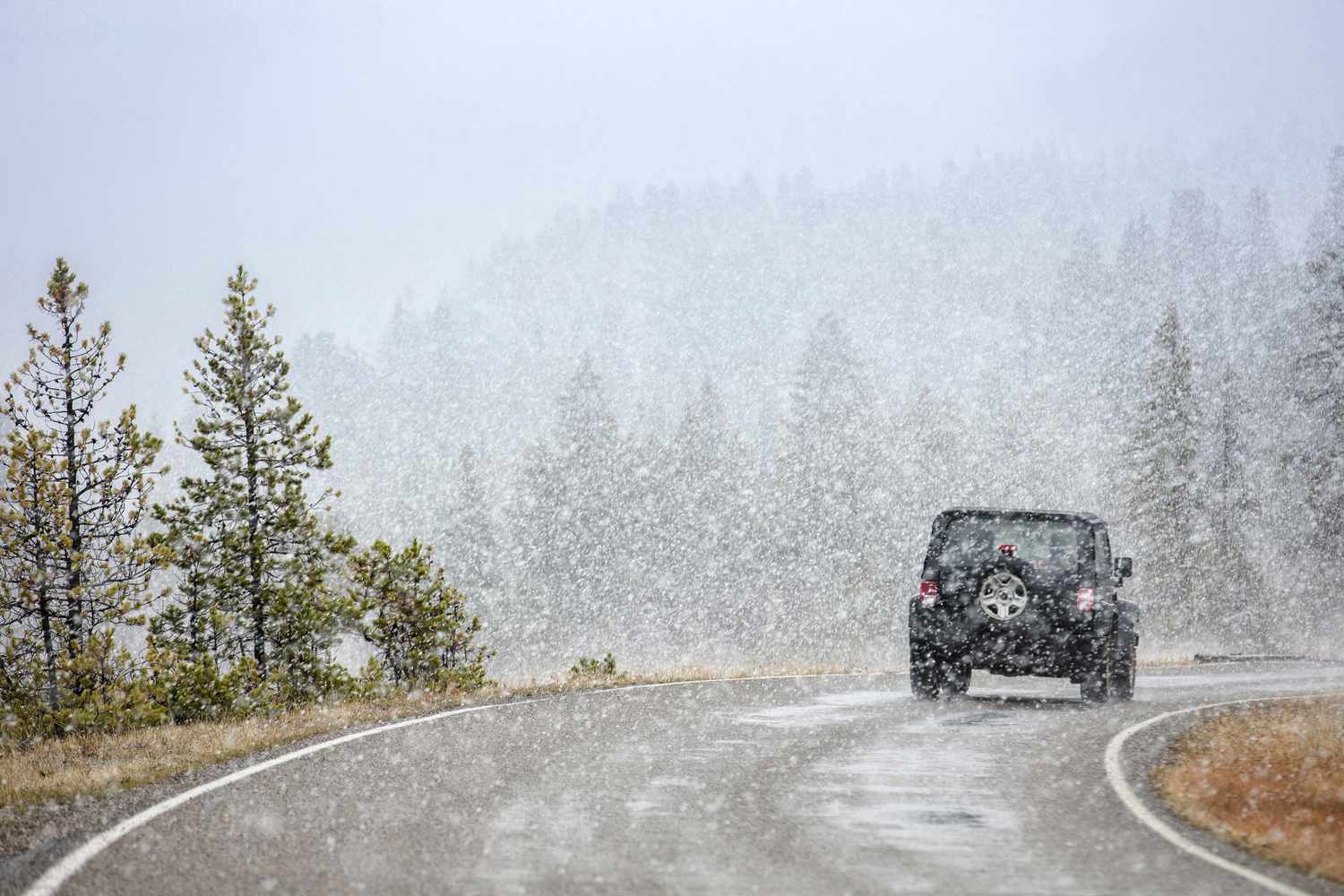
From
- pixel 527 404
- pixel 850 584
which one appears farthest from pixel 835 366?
pixel 527 404

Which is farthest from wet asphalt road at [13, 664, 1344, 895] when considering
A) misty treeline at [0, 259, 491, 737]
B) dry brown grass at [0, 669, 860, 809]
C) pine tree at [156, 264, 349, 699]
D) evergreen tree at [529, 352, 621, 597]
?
evergreen tree at [529, 352, 621, 597]

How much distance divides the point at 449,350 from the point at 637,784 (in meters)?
147

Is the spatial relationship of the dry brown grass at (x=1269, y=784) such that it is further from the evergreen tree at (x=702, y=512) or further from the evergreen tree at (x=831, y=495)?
the evergreen tree at (x=702, y=512)

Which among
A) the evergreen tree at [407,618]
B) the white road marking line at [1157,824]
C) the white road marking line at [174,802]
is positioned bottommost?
the white road marking line at [1157,824]

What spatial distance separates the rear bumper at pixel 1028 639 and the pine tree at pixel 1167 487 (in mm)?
30987

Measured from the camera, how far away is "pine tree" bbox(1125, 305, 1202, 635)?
144ft

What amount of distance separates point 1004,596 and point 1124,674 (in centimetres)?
260

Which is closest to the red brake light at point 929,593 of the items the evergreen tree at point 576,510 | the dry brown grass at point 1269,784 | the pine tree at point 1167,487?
the dry brown grass at point 1269,784

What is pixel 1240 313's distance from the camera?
341 feet

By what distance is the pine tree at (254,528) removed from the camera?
19844mm

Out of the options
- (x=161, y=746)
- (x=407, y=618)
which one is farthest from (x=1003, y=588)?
→ (x=407, y=618)

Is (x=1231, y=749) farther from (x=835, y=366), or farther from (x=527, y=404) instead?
(x=527, y=404)

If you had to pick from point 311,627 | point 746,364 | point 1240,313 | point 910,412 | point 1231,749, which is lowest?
point 1231,749

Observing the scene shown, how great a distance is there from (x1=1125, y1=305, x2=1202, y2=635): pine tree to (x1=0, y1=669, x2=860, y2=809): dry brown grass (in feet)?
106
